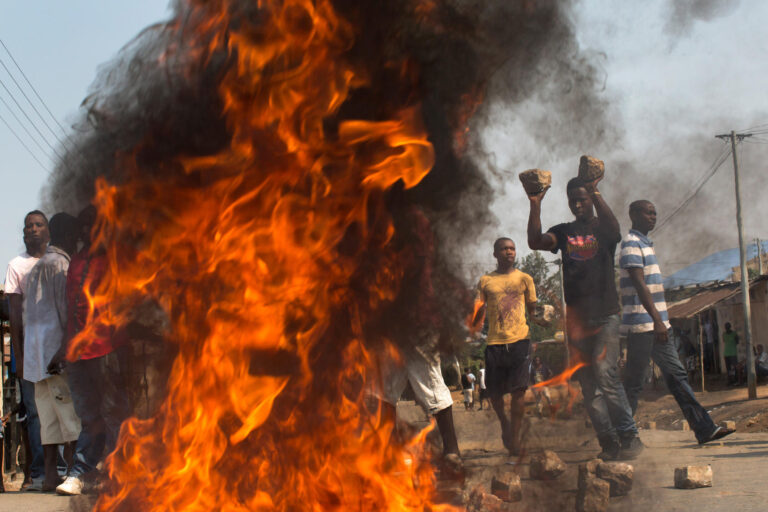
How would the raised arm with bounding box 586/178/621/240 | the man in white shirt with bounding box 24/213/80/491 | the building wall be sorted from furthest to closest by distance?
the building wall, the man in white shirt with bounding box 24/213/80/491, the raised arm with bounding box 586/178/621/240

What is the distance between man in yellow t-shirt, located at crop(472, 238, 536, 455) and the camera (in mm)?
6367

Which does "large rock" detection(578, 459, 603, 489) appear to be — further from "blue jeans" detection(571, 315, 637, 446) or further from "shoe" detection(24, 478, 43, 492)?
"shoe" detection(24, 478, 43, 492)

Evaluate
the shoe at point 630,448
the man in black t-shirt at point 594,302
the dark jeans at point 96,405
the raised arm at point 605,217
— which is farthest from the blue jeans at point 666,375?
the dark jeans at point 96,405

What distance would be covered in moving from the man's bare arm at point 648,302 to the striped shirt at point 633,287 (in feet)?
0.13

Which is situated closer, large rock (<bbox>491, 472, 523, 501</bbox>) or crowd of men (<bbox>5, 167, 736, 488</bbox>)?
large rock (<bbox>491, 472, 523, 501</bbox>)

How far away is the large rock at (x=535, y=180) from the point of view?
5.45 metres

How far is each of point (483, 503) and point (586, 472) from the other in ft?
2.09

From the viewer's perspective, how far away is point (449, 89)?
4719mm

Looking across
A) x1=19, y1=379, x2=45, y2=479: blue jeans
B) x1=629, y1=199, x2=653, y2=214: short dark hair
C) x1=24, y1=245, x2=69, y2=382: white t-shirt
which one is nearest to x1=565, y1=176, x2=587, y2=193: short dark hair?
x1=629, y1=199, x2=653, y2=214: short dark hair

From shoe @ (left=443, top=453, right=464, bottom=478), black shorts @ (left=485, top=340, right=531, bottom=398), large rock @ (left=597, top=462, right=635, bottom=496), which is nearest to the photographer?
large rock @ (left=597, top=462, right=635, bottom=496)

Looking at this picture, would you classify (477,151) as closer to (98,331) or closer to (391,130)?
(391,130)

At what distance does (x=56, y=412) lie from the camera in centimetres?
634

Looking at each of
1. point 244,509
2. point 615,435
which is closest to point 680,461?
point 615,435

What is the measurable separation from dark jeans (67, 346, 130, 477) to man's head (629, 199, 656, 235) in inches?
159
